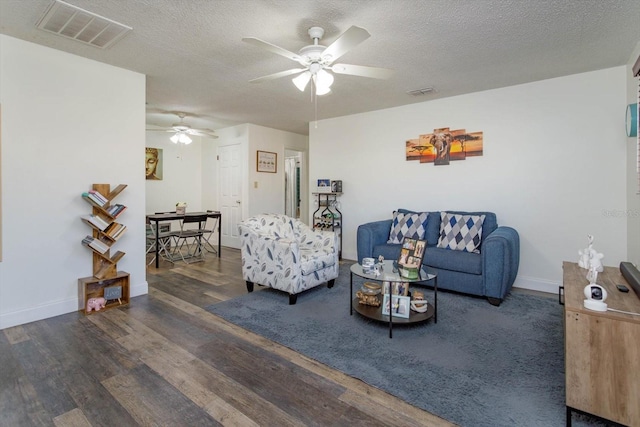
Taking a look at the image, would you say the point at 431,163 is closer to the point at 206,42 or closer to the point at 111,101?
the point at 206,42

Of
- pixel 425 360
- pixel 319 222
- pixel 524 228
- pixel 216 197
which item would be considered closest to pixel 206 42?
pixel 425 360

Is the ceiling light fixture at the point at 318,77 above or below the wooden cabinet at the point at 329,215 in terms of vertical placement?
above

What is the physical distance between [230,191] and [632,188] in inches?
236

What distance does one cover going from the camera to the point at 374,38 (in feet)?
8.53

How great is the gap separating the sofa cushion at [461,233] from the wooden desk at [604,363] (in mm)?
2073

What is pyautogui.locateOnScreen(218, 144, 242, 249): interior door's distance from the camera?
6309 mm

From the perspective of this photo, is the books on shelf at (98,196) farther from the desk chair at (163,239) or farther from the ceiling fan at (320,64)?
the ceiling fan at (320,64)

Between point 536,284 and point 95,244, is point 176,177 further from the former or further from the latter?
point 536,284

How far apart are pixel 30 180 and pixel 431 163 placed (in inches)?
179

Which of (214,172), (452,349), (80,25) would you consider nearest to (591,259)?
(452,349)

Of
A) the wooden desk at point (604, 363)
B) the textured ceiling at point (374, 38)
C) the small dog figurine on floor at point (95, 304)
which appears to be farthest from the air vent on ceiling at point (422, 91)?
the small dog figurine on floor at point (95, 304)

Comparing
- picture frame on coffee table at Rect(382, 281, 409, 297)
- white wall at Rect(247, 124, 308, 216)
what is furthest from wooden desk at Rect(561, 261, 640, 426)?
white wall at Rect(247, 124, 308, 216)

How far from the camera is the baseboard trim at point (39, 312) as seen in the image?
268 cm

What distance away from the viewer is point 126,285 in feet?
10.6
